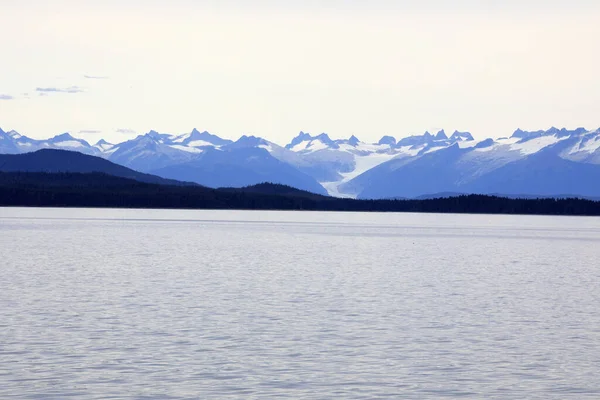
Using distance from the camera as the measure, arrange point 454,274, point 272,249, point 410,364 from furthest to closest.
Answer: point 272,249 < point 454,274 < point 410,364

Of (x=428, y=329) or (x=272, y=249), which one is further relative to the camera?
(x=272, y=249)

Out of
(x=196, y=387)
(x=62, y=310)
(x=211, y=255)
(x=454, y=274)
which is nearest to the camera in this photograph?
(x=196, y=387)

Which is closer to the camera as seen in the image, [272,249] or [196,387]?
[196,387]

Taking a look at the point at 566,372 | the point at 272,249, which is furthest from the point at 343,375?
the point at 272,249

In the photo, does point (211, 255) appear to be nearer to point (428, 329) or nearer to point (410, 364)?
point (428, 329)

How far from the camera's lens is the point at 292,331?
38.9m

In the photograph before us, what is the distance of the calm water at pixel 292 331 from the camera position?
2877 cm

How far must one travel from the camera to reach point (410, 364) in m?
32.3

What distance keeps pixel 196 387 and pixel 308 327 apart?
1245cm

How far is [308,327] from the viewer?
132ft

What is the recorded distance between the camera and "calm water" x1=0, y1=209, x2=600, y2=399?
28.8 metres

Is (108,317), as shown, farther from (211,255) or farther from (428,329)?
(211,255)

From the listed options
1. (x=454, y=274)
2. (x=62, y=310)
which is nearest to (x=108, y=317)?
(x=62, y=310)

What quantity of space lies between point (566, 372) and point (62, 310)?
23.2 meters
